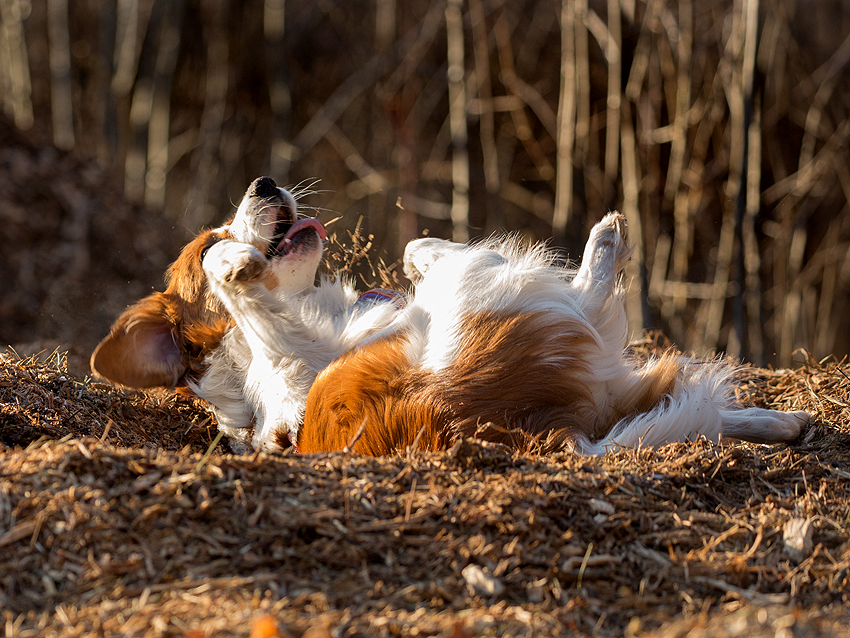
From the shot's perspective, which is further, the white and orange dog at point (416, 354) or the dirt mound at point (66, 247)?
the dirt mound at point (66, 247)

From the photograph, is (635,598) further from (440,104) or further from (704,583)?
(440,104)

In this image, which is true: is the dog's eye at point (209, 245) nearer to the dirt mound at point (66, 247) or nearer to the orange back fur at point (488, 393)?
the orange back fur at point (488, 393)

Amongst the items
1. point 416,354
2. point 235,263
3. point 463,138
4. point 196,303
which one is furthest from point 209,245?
point 463,138

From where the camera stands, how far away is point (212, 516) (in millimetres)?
1712

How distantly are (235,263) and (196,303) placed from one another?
2.11 feet

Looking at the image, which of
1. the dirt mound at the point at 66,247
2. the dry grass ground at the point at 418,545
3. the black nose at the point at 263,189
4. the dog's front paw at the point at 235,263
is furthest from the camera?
the dirt mound at the point at 66,247

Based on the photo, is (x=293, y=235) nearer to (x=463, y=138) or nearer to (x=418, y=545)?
(x=418, y=545)

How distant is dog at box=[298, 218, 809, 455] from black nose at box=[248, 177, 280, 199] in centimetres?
77

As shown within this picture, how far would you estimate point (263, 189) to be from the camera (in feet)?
10.1

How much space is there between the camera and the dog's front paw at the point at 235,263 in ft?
9.11

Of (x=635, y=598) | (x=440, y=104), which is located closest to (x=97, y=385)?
(x=635, y=598)

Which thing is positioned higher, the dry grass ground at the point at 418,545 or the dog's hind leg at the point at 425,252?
the dog's hind leg at the point at 425,252

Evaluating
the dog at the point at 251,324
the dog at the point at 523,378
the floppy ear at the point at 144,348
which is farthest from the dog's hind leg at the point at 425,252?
the floppy ear at the point at 144,348

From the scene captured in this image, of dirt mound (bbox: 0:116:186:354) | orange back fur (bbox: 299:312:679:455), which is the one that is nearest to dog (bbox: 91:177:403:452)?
orange back fur (bbox: 299:312:679:455)
